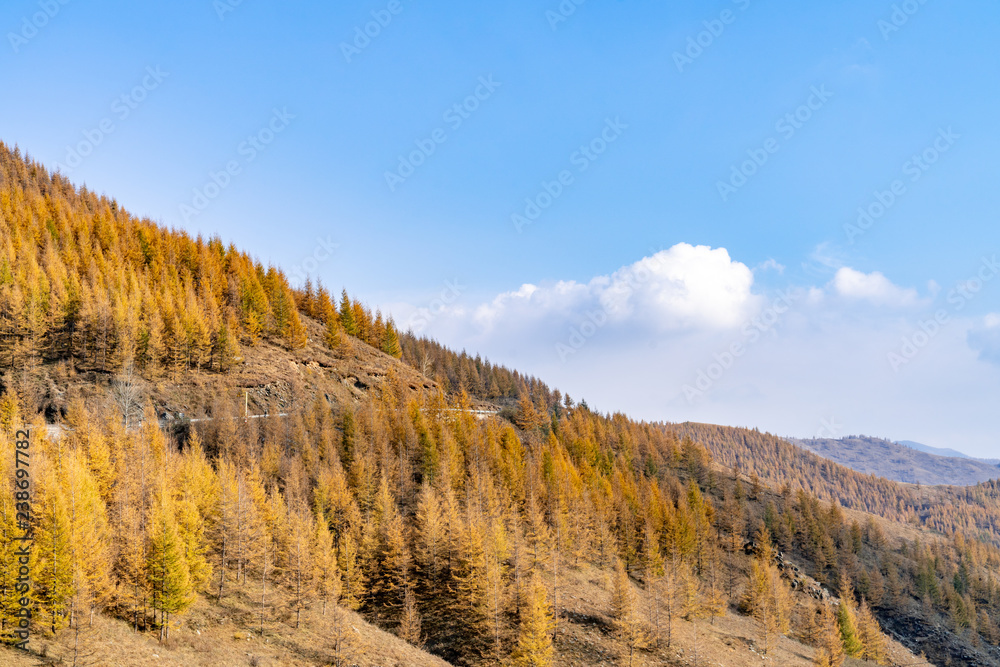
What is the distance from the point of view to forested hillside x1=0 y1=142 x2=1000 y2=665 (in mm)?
45094

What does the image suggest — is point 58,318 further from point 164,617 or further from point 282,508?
point 164,617

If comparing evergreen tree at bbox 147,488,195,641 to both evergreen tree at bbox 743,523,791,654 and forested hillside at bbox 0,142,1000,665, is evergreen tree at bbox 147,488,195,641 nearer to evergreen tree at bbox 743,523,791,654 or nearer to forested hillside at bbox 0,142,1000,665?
forested hillside at bbox 0,142,1000,665

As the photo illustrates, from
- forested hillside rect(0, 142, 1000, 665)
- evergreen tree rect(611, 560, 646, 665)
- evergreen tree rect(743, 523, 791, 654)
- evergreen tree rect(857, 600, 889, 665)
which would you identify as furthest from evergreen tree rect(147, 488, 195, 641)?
evergreen tree rect(857, 600, 889, 665)

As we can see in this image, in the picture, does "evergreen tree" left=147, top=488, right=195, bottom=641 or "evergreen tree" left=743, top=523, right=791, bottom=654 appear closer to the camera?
"evergreen tree" left=147, top=488, right=195, bottom=641

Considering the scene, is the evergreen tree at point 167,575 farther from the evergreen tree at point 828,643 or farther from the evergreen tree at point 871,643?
the evergreen tree at point 871,643

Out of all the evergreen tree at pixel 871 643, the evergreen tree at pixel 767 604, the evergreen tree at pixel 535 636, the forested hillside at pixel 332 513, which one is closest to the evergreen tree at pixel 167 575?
the forested hillside at pixel 332 513

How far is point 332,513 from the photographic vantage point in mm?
71625

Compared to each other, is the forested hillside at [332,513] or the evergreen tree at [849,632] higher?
the forested hillside at [332,513]

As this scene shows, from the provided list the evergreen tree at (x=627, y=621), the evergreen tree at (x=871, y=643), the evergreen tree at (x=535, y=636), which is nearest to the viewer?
the evergreen tree at (x=535, y=636)

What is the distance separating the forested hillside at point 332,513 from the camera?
45.1m

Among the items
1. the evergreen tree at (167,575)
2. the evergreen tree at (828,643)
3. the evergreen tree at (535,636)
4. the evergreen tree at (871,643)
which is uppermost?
the evergreen tree at (167,575)

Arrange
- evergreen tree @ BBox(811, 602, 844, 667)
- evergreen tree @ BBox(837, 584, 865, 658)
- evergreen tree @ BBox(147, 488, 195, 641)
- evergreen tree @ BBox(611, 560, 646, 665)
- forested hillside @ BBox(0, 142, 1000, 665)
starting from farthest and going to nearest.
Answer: evergreen tree @ BBox(837, 584, 865, 658) → evergreen tree @ BBox(811, 602, 844, 667) → evergreen tree @ BBox(611, 560, 646, 665) → forested hillside @ BBox(0, 142, 1000, 665) → evergreen tree @ BBox(147, 488, 195, 641)

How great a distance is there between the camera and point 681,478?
16762cm

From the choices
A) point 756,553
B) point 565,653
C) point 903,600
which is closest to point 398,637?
point 565,653
